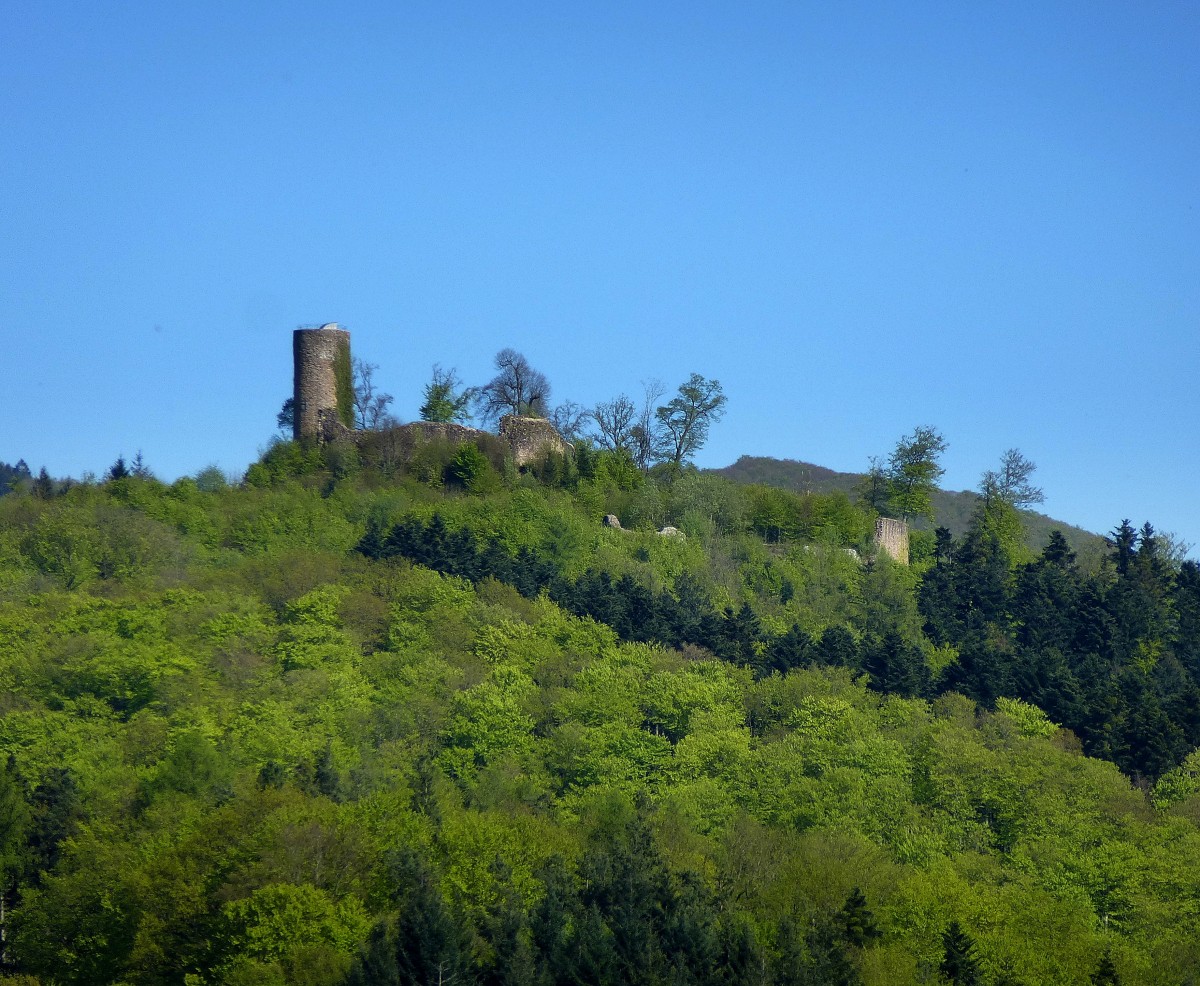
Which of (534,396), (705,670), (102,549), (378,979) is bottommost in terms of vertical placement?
(378,979)

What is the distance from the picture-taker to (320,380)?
72.2 meters

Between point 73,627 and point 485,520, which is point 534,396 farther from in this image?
point 73,627

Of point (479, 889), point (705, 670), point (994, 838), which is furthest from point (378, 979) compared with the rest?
point (705, 670)

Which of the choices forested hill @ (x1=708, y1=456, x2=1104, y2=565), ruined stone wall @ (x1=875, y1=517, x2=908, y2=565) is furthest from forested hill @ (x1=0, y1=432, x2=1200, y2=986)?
forested hill @ (x1=708, y1=456, x2=1104, y2=565)

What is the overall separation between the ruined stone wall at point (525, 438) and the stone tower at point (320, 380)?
582 cm

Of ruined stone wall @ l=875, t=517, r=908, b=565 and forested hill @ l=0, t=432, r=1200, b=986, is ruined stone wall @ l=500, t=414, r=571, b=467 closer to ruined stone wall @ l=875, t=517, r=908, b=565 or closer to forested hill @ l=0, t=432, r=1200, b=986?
forested hill @ l=0, t=432, r=1200, b=986

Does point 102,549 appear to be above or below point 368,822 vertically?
above

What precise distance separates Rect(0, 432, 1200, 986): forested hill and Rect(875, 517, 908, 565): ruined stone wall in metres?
0.82

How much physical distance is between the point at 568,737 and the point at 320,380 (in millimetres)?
23009

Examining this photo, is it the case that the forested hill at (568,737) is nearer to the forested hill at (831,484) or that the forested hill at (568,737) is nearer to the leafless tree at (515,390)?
the leafless tree at (515,390)

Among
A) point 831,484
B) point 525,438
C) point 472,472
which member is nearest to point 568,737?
point 472,472

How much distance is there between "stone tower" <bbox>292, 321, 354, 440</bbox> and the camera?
235 feet

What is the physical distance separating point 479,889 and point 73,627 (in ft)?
79.5

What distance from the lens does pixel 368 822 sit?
42.2m
